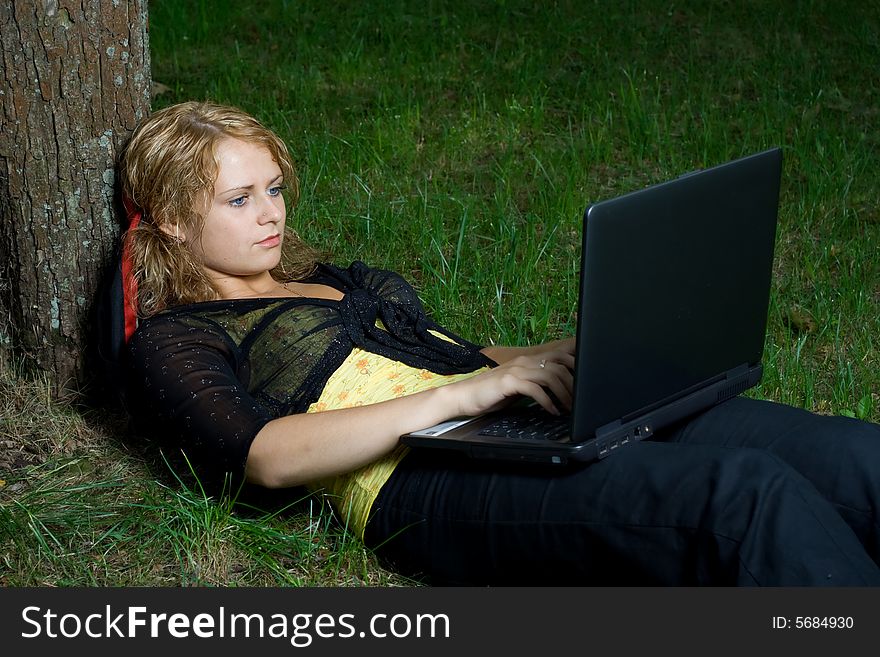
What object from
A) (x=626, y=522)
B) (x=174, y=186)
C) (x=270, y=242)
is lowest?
(x=626, y=522)

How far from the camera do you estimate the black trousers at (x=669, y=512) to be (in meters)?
2.07

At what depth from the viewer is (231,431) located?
2.43 m

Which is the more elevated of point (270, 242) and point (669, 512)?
point (270, 242)

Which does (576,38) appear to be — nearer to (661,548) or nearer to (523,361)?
(523,361)

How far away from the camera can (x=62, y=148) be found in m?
2.92

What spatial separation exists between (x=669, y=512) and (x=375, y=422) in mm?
611

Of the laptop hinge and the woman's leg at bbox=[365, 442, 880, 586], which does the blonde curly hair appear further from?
the laptop hinge

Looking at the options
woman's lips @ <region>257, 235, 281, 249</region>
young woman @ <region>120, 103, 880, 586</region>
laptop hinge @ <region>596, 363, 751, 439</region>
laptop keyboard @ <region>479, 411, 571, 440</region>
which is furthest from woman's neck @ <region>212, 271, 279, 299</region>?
laptop hinge @ <region>596, 363, 751, 439</region>

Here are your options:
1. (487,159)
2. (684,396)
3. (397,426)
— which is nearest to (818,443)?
(684,396)

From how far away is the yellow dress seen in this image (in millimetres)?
2539

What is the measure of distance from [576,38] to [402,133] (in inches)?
53.0

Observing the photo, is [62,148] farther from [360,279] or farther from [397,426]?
[397,426]

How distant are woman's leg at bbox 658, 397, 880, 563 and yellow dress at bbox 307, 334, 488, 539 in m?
0.58

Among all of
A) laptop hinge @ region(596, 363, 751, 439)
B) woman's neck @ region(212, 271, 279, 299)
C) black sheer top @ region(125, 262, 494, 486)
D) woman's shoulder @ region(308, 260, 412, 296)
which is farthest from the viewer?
woman's shoulder @ region(308, 260, 412, 296)
